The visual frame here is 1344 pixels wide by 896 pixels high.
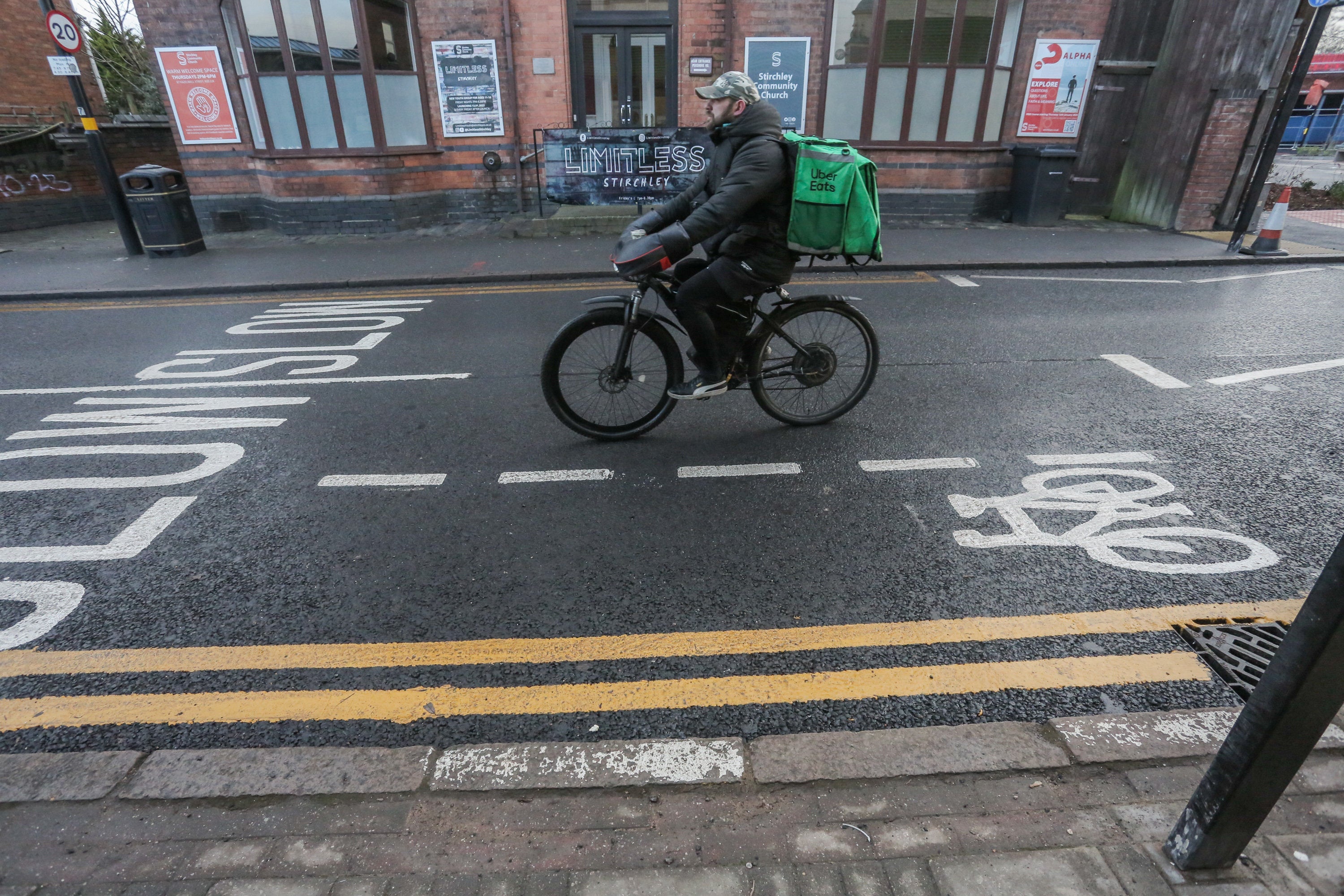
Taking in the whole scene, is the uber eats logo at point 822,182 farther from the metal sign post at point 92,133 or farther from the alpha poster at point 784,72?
the metal sign post at point 92,133

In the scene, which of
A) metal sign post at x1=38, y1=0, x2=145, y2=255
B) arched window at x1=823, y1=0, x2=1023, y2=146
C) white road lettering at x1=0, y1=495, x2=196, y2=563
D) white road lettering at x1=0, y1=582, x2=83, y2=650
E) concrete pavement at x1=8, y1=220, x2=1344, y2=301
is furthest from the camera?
arched window at x1=823, y1=0, x2=1023, y2=146

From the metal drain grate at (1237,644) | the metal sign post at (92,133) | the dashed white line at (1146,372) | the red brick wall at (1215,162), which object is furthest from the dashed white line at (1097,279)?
the metal sign post at (92,133)

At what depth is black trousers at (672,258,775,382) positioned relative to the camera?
4055 millimetres

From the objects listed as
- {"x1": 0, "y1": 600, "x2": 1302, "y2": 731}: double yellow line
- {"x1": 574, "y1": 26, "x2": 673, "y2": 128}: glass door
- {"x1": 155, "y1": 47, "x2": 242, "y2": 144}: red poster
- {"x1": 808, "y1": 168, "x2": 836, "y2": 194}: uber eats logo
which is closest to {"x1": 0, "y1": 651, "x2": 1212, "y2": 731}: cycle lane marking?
{"x1": 0, "y1": 600, "x2": 1302, "y2": 731}: double yellow line

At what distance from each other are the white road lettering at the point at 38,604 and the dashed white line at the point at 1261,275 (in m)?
10.6

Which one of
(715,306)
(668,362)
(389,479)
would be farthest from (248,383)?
(715,306)

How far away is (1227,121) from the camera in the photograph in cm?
1077

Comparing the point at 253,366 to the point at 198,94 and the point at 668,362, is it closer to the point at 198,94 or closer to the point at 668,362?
the point at 668,362

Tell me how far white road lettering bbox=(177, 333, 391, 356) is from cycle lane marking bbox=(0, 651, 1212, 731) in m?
4.39

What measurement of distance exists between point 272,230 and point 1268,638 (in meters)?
14.9

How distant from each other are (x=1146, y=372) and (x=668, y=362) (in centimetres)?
389

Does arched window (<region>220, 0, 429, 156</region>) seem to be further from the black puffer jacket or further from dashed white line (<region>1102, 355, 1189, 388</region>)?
dashed white line (<region>1102, 355, 1189, 388</region>)

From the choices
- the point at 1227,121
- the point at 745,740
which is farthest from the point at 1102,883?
the point at 1227,121

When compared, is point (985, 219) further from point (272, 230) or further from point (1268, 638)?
point (272, 230)
